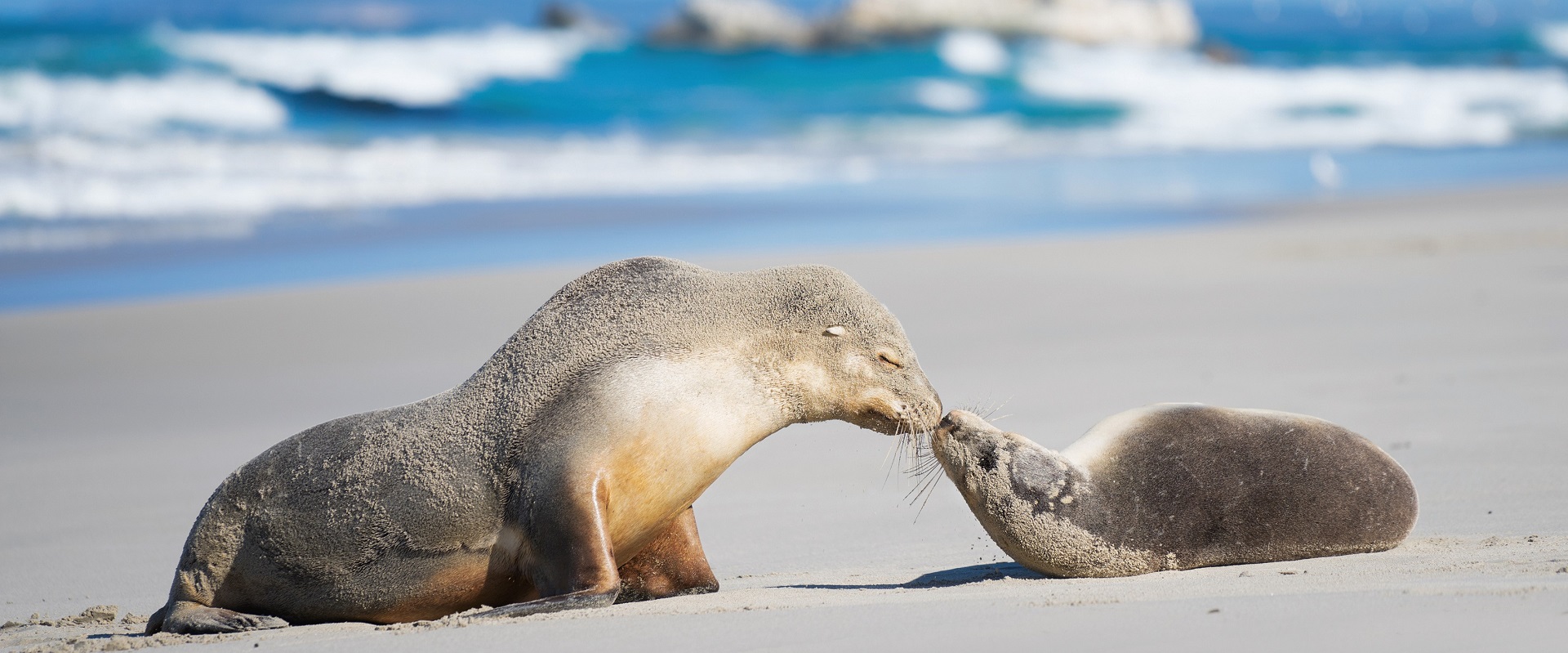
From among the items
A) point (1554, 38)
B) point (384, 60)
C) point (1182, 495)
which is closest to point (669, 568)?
point (1182, 495)

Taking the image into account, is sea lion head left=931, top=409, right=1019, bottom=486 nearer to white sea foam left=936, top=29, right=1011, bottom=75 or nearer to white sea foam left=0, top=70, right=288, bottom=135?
white sea foam left=0, top=70, right=288, bottom=135

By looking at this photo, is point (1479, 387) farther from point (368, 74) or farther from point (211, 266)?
point (368, 74)

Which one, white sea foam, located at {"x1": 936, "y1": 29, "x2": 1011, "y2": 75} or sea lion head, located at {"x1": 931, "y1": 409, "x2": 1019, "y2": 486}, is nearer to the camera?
sea lion head, located at {"x1": 931, "y1": 409, "x2": 1019, "y2": 486}

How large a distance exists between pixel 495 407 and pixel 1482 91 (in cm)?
3664

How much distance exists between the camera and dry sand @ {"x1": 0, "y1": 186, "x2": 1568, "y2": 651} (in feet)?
12.3

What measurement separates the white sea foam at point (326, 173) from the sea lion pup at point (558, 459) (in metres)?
13.7

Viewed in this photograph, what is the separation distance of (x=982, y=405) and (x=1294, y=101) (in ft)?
102

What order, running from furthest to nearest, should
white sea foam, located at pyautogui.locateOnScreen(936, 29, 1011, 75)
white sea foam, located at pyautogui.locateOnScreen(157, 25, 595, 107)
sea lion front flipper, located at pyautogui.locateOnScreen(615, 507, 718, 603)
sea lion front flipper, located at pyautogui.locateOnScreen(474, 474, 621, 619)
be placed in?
white sea foam, located at pyautogui.locateOnScreen(936, 29, 1011, 75)
white sea foam, located at pyautogui.locateOnScreen(157, 25, 595, 107)
sea lion front flipper, located at pyautogui.locateOnScreen(615, 507, 718, 603)
sea lion front flipper, located at pyautogui.locateOnScreen(474, 474, 621, 619)

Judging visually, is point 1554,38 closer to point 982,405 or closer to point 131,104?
point 131,104

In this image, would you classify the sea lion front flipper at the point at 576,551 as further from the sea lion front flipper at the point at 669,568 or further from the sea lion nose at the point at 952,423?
the sea lion nose at the point at 952,423

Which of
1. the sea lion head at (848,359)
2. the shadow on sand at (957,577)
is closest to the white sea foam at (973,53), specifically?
the shadow on sand at (957,577)

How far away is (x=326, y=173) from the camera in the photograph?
21.4 meters

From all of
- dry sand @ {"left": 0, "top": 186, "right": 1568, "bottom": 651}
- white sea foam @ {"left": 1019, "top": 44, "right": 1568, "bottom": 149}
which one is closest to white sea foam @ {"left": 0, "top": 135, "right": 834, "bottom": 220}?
dry sand @ {"left": 0, "top": 186, "right": 1568, "bottom": 651}

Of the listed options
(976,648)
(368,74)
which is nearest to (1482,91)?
(368,74)
